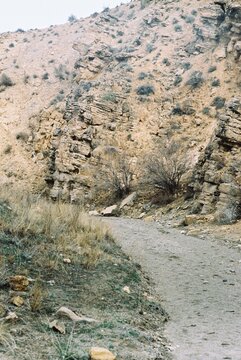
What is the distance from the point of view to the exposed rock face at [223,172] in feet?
46.1

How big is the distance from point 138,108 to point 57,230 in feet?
59.2

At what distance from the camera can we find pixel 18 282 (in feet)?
17.2

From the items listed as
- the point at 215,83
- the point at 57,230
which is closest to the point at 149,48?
the point at 215,83

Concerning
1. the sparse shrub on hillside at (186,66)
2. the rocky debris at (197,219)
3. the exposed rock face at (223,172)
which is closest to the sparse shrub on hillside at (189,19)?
the sparse shrub on hillside at (186,66)

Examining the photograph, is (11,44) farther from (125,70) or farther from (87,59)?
(125,70)

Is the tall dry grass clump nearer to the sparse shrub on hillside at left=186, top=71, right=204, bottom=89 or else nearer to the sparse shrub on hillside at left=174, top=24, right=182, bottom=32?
the sparse shrub on hillside at left=186, top=71, right=204, bottom=89

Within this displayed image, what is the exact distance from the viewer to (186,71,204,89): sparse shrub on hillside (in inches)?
992

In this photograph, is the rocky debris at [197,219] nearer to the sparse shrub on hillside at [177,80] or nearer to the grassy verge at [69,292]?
the grassy verge at [69,292]

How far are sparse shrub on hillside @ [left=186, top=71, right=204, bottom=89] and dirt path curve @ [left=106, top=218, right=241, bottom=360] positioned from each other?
14049 millimetres

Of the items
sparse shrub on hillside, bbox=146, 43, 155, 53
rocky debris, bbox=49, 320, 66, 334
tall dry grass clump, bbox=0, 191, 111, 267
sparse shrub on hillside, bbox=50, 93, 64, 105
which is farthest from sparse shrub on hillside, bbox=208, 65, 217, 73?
rocky debris, bbox=49, 320, 66, 334

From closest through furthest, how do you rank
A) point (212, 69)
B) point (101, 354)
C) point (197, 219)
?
1. point (101, 354)
2. point (197, 219)
3. point (212, 69)

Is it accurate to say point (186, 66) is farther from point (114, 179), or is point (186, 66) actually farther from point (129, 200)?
point (129, 200)

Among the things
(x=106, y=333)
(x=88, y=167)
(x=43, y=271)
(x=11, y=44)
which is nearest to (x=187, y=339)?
(x=106, y=333)

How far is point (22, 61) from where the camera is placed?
38969 mm
